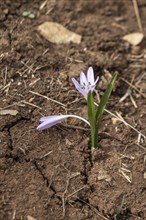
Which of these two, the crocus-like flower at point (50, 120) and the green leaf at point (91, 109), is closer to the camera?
the green leaf at point (91, 109)

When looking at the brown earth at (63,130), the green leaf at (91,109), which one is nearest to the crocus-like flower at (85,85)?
the green leaf at (91,109)

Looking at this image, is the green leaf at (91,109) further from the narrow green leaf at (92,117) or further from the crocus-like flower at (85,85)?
the crocus-like flower at (85,85)

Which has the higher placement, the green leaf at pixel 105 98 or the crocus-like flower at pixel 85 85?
the crocus-like flower at pixel 85 85

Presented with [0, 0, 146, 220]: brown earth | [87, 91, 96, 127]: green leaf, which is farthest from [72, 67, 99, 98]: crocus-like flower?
[0, 0, 146, 220]: brown earth

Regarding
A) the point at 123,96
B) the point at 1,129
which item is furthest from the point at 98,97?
the point at 1,129

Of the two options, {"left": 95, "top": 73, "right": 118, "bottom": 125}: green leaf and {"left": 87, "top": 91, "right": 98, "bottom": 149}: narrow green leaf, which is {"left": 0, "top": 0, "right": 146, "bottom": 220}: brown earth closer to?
{"left": 87, "top": 91, "right": 98, "bottom": 149}: narrow green leaf

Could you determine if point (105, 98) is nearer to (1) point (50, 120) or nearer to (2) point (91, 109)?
(2) point (91, 109)

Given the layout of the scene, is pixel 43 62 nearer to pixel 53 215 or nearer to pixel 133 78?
pixel 133 78

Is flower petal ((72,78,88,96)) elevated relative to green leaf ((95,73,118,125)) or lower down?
elevated
